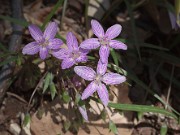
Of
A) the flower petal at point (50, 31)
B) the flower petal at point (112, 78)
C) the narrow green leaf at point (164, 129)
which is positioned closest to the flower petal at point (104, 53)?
the flower petal at point (112, 78)

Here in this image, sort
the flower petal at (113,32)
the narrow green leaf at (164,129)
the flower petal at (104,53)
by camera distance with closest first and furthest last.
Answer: the flower petal at (104,53) → the flower petal at (113,32) → the narrow green leaf at (164,129)

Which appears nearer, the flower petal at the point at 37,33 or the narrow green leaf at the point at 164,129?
the flower petal at the point at 37,33

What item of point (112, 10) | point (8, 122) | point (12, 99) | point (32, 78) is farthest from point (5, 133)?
point (112, 10)

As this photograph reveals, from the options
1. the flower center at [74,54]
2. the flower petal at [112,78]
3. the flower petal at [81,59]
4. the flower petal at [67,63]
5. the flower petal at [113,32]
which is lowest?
the flower petal at [112,78]

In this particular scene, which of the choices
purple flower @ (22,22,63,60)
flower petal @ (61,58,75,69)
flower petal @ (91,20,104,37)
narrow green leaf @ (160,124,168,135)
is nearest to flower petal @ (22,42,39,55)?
purple flower @ (22,22,63,60)

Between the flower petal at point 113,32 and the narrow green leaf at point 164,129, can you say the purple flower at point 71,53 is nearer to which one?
the flower petal at point 113,32

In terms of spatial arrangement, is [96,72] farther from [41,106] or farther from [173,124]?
[173,124]

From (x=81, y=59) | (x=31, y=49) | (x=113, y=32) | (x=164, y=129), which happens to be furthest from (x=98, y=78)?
(x=164, y=129)

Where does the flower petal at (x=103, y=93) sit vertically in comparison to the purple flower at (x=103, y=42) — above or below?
below
